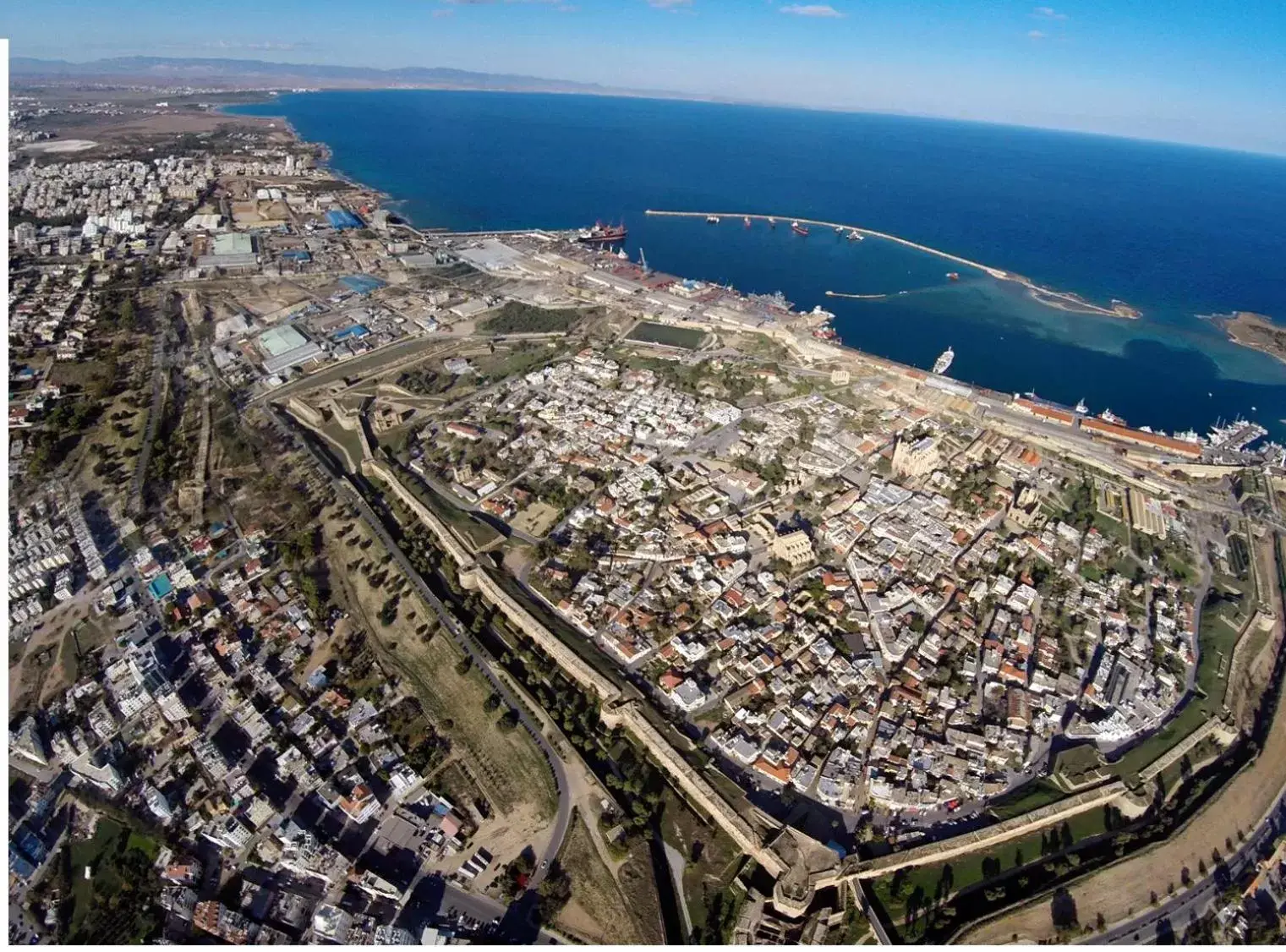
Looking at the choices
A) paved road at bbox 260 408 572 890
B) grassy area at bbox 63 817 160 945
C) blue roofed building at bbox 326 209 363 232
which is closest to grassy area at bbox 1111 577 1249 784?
paved road at bbox 260 408 572 890

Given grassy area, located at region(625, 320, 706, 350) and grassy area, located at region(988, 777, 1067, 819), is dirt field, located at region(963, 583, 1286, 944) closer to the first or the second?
grassy area, located at region(988, 777, 1067, 819)

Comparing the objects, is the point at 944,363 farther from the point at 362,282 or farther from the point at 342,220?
the point at 342,220

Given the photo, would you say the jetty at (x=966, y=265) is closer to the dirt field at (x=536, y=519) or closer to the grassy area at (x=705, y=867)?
the dirt field at (x=536, y=519)

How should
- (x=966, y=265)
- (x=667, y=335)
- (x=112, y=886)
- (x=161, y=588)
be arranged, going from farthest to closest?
(x=966, y=265) < (x=667, y=335) < (x=161, y=588) < (x=112, y=886)

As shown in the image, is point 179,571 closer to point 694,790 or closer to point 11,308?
point 694,790

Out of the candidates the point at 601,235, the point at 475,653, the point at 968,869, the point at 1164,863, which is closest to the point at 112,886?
the point at 475,653

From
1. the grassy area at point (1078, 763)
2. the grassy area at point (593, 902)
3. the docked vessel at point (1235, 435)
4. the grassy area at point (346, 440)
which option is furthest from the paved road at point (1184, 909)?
the grassy area at point (346, 440)
